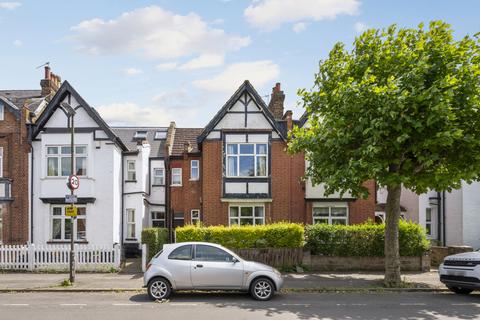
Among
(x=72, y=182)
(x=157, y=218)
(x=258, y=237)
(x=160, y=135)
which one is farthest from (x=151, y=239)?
(x=160, y=135)

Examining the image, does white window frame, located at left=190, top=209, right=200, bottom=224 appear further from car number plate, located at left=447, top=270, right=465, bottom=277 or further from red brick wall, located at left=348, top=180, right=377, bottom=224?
car number plate, located at left=447, top=270, right=465, bottom=277

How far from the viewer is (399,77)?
13.1 meters

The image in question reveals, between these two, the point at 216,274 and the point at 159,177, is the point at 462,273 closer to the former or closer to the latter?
the point at 216,274

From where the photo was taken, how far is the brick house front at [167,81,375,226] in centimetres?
2175

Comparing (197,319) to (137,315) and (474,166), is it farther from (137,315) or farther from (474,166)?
(474,166)

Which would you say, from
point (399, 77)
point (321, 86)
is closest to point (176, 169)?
point (321, 86)

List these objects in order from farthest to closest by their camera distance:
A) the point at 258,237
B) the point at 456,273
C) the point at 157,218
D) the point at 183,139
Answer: the point at 183,139
the point at 157,218
the point at 258,237
the point at 456,273

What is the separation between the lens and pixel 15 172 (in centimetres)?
2134

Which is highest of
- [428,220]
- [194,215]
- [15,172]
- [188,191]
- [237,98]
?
[237,98]

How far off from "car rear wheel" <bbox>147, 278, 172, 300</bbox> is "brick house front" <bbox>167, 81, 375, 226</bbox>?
32.2ft

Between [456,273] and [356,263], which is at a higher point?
[456,273]

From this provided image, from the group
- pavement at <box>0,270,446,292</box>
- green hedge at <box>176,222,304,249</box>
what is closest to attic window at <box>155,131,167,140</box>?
green hedge at <box>176,222,304,249</box>

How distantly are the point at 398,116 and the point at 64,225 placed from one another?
16353 millimetres

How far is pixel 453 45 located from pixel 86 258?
15.9 m
